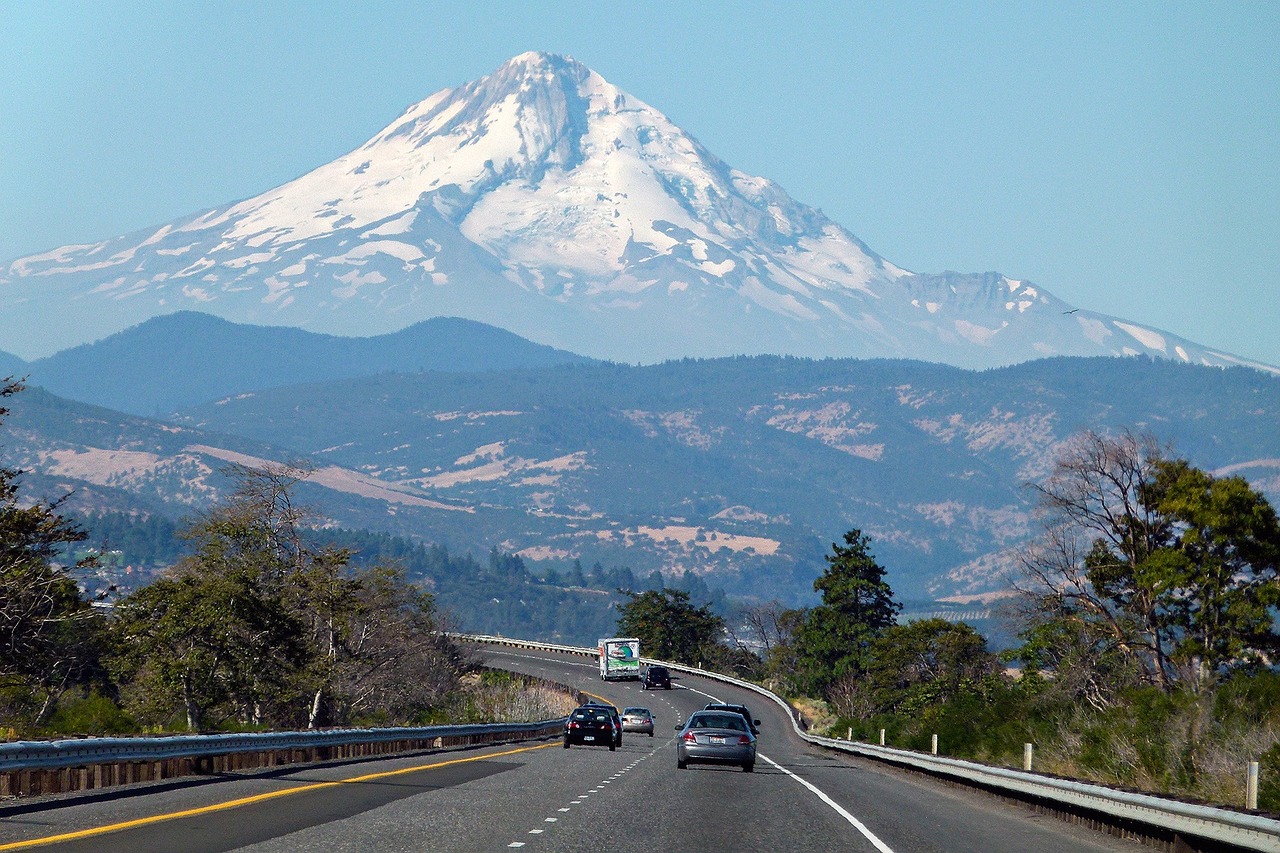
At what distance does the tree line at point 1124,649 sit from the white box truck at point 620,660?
79.7 ft

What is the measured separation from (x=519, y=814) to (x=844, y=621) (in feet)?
371

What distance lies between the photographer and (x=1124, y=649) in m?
61.2

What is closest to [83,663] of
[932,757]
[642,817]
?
[932,757]

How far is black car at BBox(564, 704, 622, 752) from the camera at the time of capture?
48.6m

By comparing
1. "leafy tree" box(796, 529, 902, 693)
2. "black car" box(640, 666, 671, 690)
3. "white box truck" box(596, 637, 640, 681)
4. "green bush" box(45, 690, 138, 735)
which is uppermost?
"leafy tree" box(796, 529, 902, 693)

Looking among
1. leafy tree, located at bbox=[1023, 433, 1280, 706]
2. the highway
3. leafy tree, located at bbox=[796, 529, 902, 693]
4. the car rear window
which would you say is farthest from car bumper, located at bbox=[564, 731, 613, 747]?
leafy tree, located at bbox=[796, 529, 902, 693]

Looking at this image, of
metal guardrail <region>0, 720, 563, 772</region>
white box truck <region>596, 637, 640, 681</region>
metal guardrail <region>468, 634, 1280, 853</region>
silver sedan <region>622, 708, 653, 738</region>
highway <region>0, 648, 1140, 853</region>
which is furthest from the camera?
white box truck <region>596, 637, 640, 681</region>

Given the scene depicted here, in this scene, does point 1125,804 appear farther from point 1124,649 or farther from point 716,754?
point 1124,649

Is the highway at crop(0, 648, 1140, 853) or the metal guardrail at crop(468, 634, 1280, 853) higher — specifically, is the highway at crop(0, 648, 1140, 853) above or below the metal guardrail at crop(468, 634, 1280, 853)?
below

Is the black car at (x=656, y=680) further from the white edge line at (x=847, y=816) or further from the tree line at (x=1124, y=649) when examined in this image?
the white edge line at (x=847, y=816)

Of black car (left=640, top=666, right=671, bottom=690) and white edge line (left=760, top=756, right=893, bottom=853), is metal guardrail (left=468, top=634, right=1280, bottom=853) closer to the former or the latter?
white edge line (left=760, top=756, right=893, bottom=853)

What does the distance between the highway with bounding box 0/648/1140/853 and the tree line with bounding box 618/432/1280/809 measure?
9.08 ft

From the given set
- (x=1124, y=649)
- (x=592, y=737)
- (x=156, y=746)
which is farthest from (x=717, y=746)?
(x=1124, y=649)

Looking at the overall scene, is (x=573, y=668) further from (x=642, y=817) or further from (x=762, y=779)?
(x=642, y=817)
